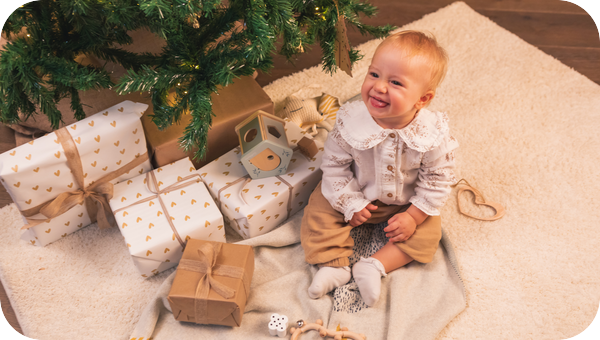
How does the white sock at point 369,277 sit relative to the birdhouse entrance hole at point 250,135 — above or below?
below

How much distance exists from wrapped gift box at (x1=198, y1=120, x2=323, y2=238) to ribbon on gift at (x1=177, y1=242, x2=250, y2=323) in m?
0.15

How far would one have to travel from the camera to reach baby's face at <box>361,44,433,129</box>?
927 millimetres

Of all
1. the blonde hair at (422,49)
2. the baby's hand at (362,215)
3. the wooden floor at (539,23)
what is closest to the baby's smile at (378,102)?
the blonde hair at (422,49)

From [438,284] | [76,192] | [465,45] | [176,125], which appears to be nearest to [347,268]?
[438,284]

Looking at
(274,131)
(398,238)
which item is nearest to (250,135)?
(274,131)

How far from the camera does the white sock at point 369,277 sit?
1.05 metres

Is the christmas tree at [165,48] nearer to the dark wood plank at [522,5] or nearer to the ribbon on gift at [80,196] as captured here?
the ribbon on gift at [80,196]

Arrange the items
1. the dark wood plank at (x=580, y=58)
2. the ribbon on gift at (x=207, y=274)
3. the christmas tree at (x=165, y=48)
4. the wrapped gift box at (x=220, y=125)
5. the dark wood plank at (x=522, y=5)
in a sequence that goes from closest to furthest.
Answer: the christmas tree at (x=165, y=48), the ribbon on gift at (x=207, y=274), the wrapped gift box at (x=220, y=125), the dark wood plank at (x=580, y=58), the dark wood plank at (x=522, y=5)

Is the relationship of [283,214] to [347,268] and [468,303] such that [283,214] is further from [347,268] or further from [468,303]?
[468,303]

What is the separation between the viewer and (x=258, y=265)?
117 centimetres

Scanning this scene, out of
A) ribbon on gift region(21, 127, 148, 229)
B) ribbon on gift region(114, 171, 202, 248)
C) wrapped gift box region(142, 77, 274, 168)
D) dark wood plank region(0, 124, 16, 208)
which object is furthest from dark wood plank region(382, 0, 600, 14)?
dark wood plank region(0, 124, 16, 208)

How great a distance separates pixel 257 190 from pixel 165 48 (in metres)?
0.43

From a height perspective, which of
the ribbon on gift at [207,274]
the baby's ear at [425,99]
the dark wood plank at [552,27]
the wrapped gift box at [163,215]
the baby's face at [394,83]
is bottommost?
the ribbon on gift at [207,274]

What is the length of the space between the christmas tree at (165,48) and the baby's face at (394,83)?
0.41 feet
